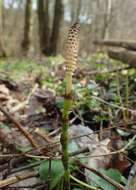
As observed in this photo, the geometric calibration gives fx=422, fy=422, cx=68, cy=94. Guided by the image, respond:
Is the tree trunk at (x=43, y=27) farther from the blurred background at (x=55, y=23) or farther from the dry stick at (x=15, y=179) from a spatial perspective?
the dry stick at (x=15, y=179)

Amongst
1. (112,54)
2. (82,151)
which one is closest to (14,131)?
(82,151)

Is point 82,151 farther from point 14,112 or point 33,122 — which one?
point 14,112

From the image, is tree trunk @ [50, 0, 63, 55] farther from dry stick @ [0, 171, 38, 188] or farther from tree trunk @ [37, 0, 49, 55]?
dry stick @ [0, 171, 38, 188]

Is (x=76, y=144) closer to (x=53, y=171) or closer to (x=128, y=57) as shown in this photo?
(x=53, y=171)

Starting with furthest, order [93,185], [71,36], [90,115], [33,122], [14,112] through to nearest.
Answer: [14,112]
[33,122]
[90,115]
[93,185]
[71,36]

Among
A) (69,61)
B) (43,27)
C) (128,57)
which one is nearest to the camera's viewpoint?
(69,61)

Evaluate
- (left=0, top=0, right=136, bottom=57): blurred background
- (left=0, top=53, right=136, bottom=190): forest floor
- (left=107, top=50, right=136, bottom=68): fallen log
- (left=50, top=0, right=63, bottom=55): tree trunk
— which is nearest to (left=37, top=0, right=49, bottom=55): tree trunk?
(left=0, top=0, right=136, bottom=57): blurred background

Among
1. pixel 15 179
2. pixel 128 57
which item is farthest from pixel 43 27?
pixel 15 179
